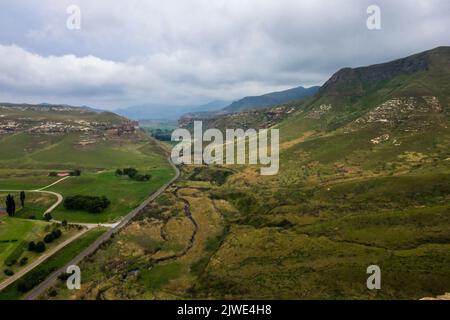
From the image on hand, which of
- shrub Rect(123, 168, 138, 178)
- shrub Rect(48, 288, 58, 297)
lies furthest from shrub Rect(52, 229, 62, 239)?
shrub Rect(123, 168, 138, 178)

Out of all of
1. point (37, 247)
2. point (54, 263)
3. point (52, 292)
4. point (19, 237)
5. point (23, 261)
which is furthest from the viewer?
point (19, 237)

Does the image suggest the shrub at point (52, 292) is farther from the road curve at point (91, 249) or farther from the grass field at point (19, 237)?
the grass field at point (19, 237)

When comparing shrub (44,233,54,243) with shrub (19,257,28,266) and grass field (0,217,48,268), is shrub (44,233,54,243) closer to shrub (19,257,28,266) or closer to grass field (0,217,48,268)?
grass field (0,217,48,268)

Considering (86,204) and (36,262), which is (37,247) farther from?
(86,204)

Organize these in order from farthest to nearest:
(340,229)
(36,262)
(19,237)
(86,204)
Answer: (86,204), (19,237), (340,229), (36,262)

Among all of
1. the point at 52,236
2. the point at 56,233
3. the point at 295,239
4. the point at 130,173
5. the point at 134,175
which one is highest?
the point at 130,173

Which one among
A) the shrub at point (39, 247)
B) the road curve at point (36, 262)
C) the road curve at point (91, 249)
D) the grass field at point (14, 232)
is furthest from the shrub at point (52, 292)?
the shrub at point (39, 247)

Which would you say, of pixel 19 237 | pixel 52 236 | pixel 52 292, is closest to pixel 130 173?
pixel 52 236
